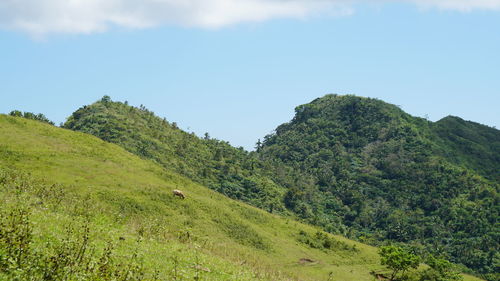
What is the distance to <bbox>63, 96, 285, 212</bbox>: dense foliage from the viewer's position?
11956cm

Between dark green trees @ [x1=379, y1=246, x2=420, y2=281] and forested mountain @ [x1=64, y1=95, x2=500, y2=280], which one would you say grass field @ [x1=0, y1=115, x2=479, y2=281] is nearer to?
dark green trees @ [x1=379, y1=246, x2=420, y2=281]

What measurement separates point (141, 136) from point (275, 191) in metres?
42.2

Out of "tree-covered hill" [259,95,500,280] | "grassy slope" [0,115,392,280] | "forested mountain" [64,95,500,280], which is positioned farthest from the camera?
"tree-covered hill" [259,95,500,280]

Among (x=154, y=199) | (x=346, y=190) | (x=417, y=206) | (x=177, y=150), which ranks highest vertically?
(x=177, y=150)

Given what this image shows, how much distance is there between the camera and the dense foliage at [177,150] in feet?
392

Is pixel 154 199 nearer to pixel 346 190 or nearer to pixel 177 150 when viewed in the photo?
pixel 177 150

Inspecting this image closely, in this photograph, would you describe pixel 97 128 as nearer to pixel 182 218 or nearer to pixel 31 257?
pixel 182 218

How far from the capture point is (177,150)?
130 m

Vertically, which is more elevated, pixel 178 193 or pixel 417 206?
pixel 417 206

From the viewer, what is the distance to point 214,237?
185 ft

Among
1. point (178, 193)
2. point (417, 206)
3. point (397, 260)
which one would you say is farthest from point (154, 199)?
point (417, 206)

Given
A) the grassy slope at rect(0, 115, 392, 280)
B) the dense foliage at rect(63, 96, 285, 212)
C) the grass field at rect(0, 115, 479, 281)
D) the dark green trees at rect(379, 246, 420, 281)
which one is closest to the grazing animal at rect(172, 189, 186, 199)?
the grass field at rect(0, 115, 479, 281)

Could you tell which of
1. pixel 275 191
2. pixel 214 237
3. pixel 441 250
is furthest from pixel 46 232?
pixel 441 250

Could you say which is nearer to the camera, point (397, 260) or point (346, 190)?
point (397, 260)
